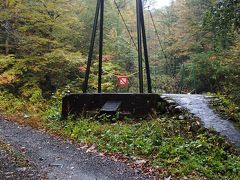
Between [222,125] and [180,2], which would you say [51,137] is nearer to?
[222,125]

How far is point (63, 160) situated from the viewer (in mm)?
5527

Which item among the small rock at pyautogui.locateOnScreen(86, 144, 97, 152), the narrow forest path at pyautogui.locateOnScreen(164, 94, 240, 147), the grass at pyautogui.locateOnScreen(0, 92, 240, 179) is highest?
the narrow forest path at pyautogui.locateOnScreen(164, 94, 240, 147)

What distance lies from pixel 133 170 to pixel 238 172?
1.60 m

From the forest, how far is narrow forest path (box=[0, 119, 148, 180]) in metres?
0.53

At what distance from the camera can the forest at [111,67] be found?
578 cm

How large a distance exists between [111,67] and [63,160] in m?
10.3

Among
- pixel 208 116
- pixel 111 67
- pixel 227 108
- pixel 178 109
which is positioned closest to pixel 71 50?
pixel 111 67

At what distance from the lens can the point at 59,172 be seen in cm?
487

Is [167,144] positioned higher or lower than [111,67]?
lower

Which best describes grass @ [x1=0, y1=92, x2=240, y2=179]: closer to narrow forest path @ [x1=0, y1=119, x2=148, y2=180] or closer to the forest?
the forest

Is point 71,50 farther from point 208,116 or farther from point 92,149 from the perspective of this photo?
point 208,116

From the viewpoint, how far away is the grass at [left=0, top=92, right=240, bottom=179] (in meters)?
4.79

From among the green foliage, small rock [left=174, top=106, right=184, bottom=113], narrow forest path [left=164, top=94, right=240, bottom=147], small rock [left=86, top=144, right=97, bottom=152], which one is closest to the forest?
the green foliage

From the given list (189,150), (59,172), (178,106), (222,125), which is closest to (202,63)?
(178,106)
